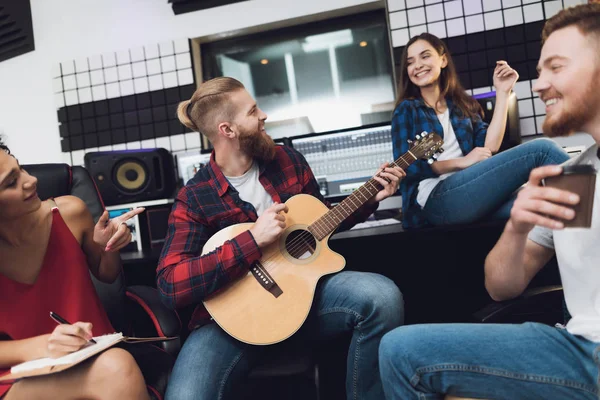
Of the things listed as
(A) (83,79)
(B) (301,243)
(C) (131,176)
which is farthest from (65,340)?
(A) (83,79)

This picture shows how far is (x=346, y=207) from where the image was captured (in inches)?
62.4

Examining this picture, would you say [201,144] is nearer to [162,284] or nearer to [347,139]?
[347,139]

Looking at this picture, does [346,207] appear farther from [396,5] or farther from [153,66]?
[153,66]

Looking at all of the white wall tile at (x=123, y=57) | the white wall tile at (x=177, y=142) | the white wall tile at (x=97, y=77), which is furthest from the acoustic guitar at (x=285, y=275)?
the white wall tile at (x=97, y=77)

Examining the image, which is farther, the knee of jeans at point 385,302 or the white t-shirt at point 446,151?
the white t-shirt at point 446,151

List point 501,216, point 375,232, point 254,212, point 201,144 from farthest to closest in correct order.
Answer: point 201,144
point 375,232
point 501,216
point 254,212

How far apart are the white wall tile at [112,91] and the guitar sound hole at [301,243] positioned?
259cm

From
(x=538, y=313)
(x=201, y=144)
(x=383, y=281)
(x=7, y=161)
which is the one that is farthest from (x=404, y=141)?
(x=201, y=144)

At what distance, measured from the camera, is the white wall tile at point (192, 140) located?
11.4 ft

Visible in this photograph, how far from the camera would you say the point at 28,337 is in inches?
53.0

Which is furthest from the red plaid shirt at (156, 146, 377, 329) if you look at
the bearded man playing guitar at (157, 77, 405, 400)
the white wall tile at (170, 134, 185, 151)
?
the white wall tile at (170, 134, 185, 151)

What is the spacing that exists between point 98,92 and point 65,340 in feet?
9.54

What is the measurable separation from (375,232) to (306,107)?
5.85 feet

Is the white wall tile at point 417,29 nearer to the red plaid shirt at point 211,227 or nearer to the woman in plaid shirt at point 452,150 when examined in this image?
the woman in plaid shirt at point 452,150
